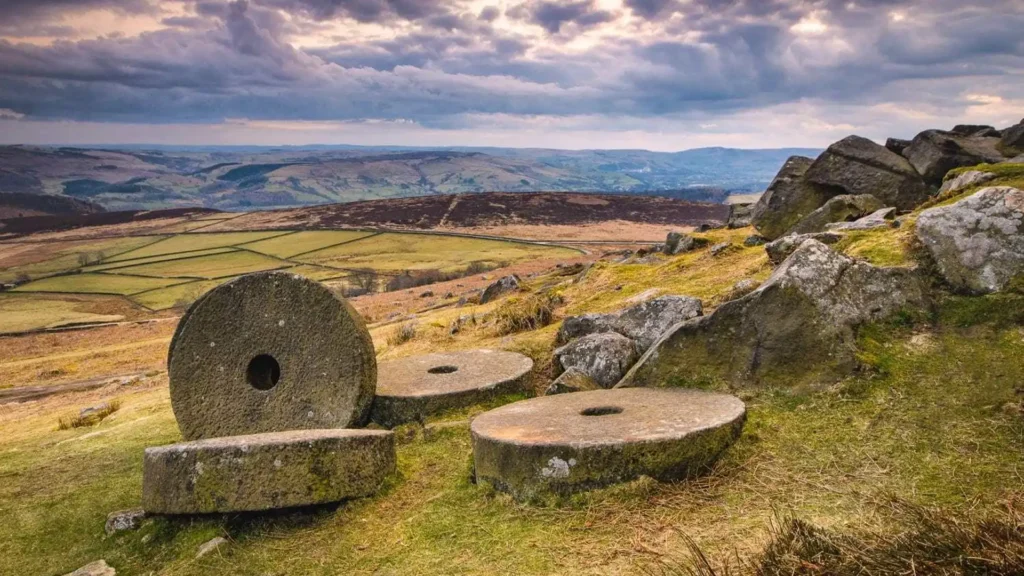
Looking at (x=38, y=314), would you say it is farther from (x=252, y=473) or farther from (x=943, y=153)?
(x=943, y=153)

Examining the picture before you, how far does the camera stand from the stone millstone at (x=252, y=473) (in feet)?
25.3

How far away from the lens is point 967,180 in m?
12.6

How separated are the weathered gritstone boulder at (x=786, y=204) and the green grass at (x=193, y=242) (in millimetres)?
87732

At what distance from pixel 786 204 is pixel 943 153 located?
3706mm

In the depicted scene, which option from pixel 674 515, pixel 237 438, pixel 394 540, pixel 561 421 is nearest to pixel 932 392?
pixel 674 515

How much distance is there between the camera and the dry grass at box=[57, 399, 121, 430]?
49.1ft

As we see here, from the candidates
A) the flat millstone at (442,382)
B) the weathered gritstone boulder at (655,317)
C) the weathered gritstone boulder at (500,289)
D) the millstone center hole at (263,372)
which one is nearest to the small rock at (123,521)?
the millstone center hole at (263,372)

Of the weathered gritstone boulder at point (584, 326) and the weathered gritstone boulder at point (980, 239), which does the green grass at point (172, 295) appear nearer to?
the weathered gritstone boulder at point (584, 326)

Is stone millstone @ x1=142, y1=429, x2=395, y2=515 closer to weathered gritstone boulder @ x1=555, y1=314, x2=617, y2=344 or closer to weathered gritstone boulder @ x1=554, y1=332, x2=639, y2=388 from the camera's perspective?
weathered gritstone boulder @ x1=554, y1=332, x2=639, y2=388

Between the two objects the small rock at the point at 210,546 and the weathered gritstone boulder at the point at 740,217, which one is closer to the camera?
the small rock at the point at 210,546

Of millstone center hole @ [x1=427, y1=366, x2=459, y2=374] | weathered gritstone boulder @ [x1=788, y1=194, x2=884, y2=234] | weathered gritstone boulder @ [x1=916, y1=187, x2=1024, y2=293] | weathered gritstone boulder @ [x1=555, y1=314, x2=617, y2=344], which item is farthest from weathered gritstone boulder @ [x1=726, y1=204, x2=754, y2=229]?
millstone center hole @ [x1=427, y1=366, x2=459, y2=374]

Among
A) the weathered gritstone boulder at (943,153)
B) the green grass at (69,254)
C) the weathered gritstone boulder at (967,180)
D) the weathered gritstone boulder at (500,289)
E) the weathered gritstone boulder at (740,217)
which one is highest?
the weathered gritstone boulder at (943,153)

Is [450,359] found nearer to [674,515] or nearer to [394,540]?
[394,540]

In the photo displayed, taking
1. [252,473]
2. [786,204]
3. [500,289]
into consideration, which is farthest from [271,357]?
[500,289]
